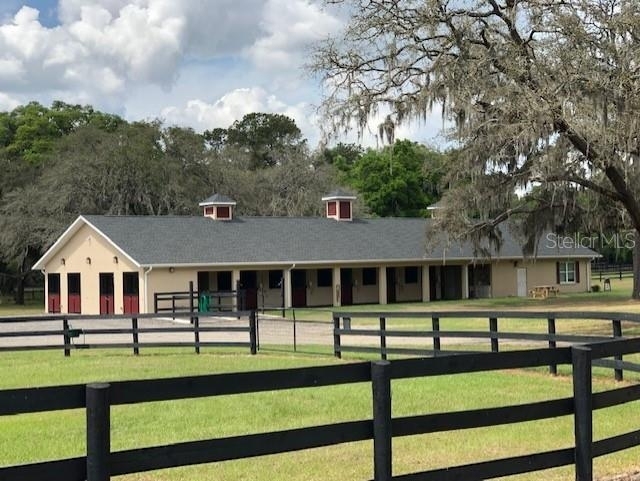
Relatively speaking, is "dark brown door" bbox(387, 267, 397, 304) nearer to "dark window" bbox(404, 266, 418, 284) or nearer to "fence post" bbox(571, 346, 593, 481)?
"dark window" bbox(404, 266, 418, 284)

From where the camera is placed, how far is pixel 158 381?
4102 millimetres

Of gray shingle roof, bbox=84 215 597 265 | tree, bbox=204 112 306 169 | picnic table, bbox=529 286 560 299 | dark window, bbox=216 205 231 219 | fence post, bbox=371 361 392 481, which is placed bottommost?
picnic table, bbox=529 286 560 299

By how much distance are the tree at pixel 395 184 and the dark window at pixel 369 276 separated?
24250mm

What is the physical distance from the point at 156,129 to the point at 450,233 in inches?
967

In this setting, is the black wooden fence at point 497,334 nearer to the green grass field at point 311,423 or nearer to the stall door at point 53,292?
the green grass field at point 311,423

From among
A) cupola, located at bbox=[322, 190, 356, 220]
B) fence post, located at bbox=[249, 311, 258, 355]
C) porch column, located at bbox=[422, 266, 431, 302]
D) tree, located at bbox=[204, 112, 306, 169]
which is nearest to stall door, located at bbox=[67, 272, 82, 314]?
cupola, located at bbox=[322, 190, 356, 220]

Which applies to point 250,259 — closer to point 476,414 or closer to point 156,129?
point 156,129

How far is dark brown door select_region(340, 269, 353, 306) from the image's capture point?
41438 millimetres

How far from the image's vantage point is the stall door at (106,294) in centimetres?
3638

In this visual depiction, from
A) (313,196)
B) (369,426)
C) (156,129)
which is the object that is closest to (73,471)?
(369,426)

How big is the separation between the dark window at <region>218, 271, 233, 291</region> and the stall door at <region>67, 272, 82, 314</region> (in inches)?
269

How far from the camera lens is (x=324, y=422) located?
8727 mm

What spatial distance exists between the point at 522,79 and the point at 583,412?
13147mm

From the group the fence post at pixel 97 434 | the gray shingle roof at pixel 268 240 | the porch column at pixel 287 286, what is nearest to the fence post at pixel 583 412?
the fence post at pixel 97 434
